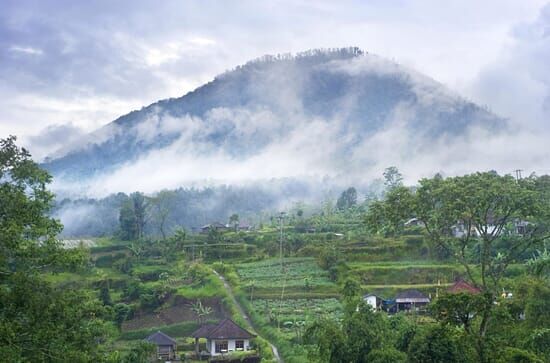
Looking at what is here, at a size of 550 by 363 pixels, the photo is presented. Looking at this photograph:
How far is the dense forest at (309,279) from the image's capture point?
10.0 m

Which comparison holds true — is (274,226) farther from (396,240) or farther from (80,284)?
(80,284)

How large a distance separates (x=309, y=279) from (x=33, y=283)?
95.9 feet

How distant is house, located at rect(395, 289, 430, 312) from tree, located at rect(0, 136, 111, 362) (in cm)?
2460

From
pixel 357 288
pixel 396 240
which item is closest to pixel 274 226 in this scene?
pixel 396 240

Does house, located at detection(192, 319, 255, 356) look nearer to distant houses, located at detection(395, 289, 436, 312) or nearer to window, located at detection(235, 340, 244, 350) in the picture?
window, located at detection(235, 340, 244, 350)

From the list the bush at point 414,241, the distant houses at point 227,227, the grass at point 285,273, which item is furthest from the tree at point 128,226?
the bush at point 414,241

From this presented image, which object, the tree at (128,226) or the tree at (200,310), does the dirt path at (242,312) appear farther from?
the tree at (128,226)

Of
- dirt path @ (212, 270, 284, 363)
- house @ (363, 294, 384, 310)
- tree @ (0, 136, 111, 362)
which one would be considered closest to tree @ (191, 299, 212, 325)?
dirt path @ (212, 270, 284, 363)

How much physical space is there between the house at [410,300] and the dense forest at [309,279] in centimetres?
12

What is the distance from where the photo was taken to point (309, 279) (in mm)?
37719

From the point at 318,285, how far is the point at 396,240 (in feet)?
32.3

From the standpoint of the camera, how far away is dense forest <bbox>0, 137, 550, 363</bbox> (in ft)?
32.9

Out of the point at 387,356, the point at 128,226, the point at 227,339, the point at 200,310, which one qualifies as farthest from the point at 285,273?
the point at 387,356

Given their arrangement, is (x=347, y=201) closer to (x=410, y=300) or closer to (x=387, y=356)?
(x=410, y=300)
